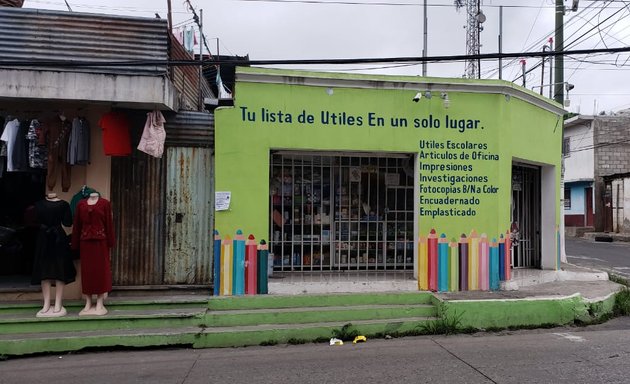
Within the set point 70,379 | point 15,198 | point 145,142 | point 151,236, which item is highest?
point 145,142

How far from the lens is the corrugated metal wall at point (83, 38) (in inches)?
274

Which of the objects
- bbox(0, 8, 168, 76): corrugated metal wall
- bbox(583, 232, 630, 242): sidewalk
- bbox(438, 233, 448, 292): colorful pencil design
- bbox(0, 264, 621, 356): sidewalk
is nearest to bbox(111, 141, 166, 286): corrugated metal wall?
bbox(0, 264, 621, 356): sidewalk

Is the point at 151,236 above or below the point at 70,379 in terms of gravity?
above

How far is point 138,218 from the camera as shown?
7.63 meters

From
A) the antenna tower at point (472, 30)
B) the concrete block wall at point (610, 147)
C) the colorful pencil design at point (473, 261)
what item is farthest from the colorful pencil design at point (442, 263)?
the concrete block wall at point (610, 147)

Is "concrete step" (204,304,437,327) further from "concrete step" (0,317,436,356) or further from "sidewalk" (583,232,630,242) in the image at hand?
"sidewalk" (583,232,630,242)

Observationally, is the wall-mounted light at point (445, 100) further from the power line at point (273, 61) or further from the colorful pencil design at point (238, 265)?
the colorful pencil design at point (238, 265)

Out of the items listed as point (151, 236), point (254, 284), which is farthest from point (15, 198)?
point (254, 284)

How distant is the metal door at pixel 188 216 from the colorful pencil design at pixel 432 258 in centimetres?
377

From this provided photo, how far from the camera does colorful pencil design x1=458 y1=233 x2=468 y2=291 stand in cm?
820

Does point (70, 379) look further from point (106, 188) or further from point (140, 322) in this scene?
point (106, 188)

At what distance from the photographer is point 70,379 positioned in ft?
16.8

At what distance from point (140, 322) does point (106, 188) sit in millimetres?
2281

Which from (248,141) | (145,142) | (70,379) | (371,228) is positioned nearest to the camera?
(70,379)
